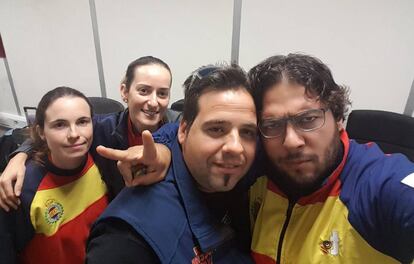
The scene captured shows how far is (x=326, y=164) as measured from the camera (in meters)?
0.92

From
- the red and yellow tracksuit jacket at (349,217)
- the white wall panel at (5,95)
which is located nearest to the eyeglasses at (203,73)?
the red and yellow tracksuit jacket at (349,217)

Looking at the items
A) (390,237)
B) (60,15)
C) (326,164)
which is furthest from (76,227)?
(60,15)

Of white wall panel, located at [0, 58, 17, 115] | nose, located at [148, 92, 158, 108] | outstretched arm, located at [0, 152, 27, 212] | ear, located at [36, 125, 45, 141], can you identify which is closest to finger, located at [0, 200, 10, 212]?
outstretched arm, located at [0, 152, 27, 212]

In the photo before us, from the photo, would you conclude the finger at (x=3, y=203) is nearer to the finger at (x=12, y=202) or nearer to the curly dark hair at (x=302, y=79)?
the finger at (x=12, y=202)

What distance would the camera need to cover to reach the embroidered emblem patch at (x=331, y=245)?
81 cm

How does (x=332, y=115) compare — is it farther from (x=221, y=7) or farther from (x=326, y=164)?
(x=221, y=7)

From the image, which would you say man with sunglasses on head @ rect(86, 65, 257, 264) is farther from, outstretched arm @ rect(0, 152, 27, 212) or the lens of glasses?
outstretched arm @ rect(0, 152, 27, 212)

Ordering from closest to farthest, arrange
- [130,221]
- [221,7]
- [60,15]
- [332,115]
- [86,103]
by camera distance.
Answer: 1. [130,221]
2. [332,115]
3. [86,103]
4. [221,7]
5. [60,15]

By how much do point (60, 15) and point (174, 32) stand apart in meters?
1.55

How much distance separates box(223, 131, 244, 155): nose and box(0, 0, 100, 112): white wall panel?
2.77 m

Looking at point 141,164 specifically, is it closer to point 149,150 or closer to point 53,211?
point 149,150

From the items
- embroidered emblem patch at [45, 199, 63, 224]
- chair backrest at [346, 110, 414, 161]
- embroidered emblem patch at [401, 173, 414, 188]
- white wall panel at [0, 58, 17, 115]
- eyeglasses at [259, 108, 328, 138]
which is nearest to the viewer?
embroidered emblem patch at [401, 173, 414, 188]

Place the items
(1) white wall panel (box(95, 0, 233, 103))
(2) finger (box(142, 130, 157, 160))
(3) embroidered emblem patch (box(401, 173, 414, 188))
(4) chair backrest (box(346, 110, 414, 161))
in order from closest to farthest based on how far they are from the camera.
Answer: (3) embroidered emblem patch (box(401, 173, 414, 188)) < (2) finger (box(142, 130, 157, 160)) < (4) chair backrest (box(346, 110, 414, 161)) < (1) white wall panel (box(95, 0, 233, 103))

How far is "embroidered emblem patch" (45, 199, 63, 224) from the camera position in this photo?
1162mm
